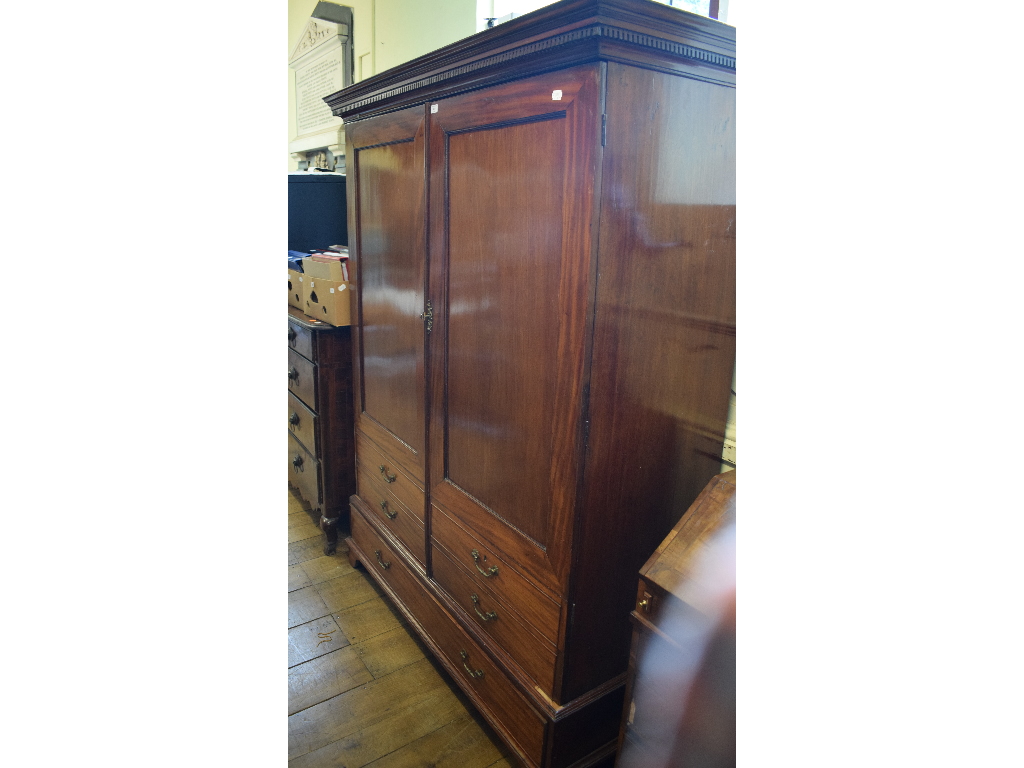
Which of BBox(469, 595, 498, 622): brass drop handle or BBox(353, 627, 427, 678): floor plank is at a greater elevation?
BBox(469, 595, 498, 622): brass drop handle

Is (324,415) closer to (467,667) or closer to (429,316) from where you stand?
(429,316)

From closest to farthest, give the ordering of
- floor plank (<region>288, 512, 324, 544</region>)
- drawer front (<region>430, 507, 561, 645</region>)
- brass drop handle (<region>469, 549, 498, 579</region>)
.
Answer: drawer front (<region>430, 507, 561, 645</region>) < brass drop handle (<region>469, 549, 498, 579</region>) < floor plank (<region>288, 512, 324, 544</region>)

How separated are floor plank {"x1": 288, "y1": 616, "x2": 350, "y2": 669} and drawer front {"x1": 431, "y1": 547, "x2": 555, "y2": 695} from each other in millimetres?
452

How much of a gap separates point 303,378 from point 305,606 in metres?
0.87

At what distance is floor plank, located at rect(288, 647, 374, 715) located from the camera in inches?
70.1

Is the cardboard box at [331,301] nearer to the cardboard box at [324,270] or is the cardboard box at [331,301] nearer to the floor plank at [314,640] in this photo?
the cardboard box at [324,270]

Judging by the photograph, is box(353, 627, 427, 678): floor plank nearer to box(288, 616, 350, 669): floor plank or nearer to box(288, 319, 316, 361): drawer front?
box(288, 616, 350, 669): floor plank

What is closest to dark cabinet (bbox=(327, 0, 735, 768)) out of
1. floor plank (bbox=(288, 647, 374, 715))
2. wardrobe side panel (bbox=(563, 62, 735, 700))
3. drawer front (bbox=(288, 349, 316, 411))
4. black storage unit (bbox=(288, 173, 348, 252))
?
wardrobe side panel (bbox=(563, 62, 735, 700))

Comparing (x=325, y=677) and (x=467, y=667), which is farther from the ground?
(x=467, y=667)

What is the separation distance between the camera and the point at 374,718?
1.71 meters

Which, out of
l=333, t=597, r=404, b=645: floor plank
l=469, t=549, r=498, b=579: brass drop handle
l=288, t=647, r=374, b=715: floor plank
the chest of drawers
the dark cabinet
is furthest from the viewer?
the chest of drawers

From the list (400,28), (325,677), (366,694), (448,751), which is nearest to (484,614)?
(448,751)

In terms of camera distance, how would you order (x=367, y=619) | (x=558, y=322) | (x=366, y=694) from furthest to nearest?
(x=367, y=619)
(x=366, y=694)
(x=558, y=322)

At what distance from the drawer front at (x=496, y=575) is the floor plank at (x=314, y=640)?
1.75ft
